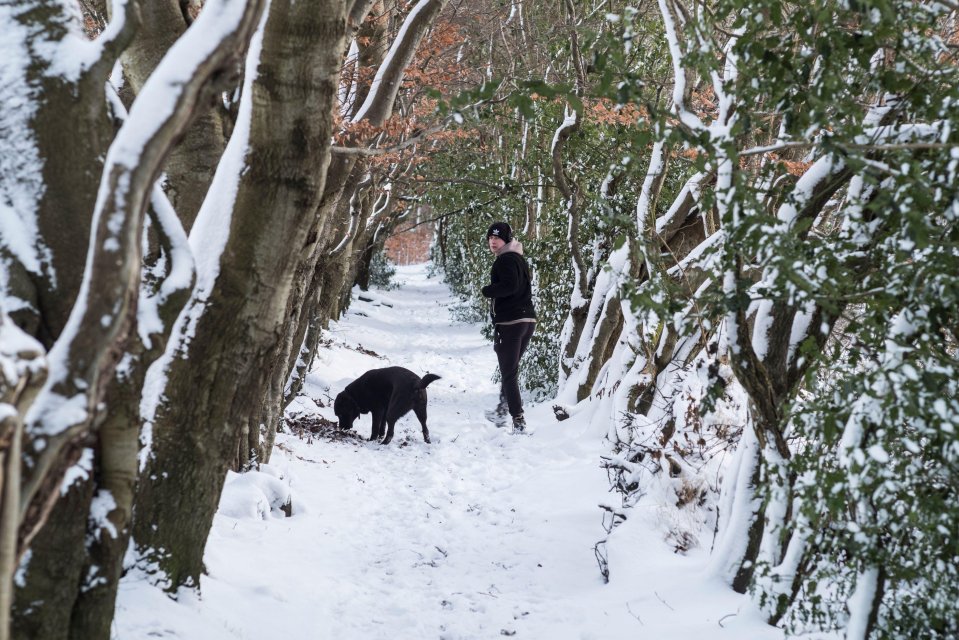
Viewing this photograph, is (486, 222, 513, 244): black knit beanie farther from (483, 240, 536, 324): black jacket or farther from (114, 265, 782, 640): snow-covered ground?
(114, 265, 782, 640): snow-covered ground

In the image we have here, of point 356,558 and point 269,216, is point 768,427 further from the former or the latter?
point 356,558

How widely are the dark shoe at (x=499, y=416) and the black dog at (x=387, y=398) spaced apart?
1.06 metres

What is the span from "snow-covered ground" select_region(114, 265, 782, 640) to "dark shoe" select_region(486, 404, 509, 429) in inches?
32.4

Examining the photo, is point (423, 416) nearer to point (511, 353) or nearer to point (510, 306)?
point (511, 353)

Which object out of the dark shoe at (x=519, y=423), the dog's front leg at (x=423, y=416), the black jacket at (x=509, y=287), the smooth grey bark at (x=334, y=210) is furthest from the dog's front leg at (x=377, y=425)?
the black jacket at (x=509, y=287)

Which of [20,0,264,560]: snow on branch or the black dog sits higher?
[20,0,264,560]: snow on branch

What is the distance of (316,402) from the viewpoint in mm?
9867

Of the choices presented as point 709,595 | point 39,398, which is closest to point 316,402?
point 709,595

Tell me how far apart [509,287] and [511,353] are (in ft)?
2.77

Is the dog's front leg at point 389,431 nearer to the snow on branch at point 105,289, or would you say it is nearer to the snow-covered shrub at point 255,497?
the snow-covered shrub at point 255,497

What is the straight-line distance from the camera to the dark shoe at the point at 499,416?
8.92 meters

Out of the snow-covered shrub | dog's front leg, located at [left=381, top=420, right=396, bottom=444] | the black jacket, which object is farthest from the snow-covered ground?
A: the black jacket

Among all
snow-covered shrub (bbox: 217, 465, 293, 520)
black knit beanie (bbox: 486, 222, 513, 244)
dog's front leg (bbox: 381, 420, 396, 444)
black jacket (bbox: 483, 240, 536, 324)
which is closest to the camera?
snow-covered shrub (bbox: 217, 465, 293, 520)

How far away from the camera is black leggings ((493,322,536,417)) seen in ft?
28.6
